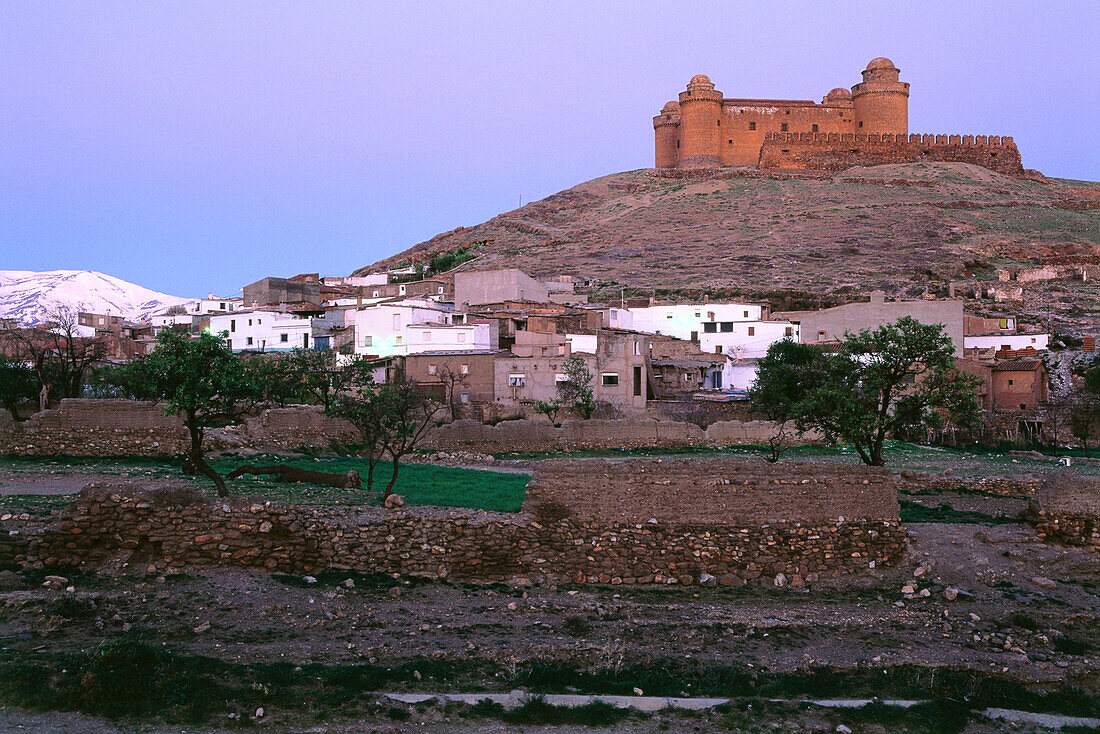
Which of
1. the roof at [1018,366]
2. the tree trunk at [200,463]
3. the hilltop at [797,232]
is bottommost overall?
the tree trunk at [200,463]

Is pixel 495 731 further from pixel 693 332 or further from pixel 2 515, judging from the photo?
pixel 693 332

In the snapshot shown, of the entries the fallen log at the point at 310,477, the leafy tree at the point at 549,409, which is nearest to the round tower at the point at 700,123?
the leafy tree at the point at 549,409

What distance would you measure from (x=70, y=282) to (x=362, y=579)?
59.4 meters

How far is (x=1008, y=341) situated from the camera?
143ft

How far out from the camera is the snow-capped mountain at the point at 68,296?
52.8 m

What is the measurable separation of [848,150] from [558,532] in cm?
10460

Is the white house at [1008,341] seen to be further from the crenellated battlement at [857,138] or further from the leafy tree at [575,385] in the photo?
the crenellated battlement at [857,138]

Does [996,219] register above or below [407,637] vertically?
above

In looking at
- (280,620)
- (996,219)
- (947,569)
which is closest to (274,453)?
(280,620)

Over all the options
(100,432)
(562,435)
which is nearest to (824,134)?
(562,435)

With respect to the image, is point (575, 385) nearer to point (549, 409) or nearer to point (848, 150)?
point (549, 409)

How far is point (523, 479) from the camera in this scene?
736 inches

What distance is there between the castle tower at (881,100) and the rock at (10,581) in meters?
112

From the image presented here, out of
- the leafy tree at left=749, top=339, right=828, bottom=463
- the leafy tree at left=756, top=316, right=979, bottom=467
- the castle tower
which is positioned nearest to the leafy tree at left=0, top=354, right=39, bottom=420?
the leafy tree at left=756, top=316, right=979, bottom=467
